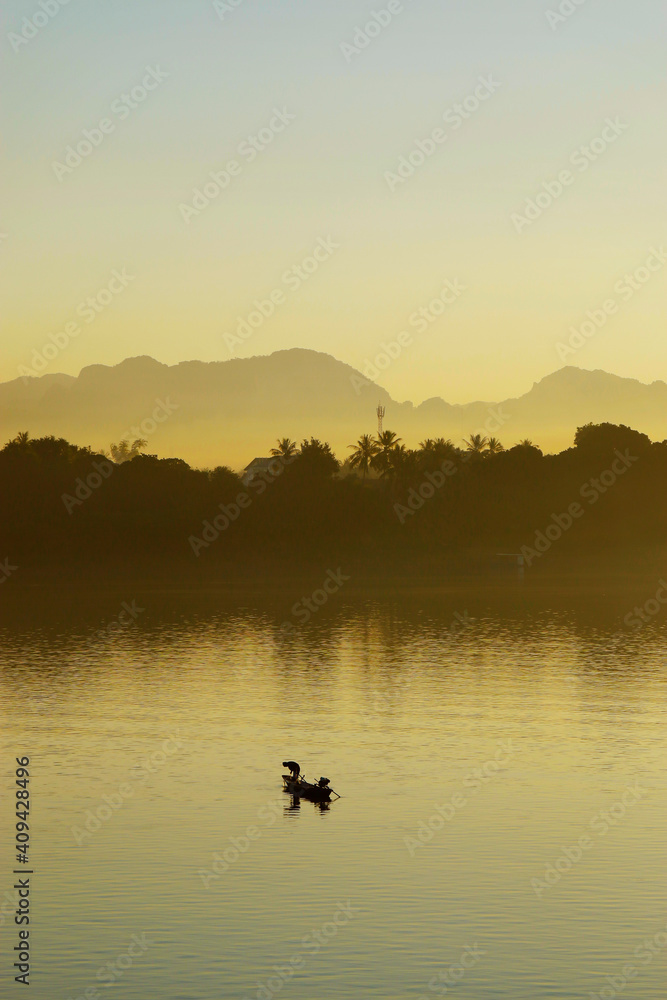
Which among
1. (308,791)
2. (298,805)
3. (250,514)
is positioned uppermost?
(250,514)

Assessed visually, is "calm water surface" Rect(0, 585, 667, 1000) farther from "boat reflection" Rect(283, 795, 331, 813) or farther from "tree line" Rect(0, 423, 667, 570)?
"tree line" Rect(0, 423, 667, 570)

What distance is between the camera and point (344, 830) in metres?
38.3

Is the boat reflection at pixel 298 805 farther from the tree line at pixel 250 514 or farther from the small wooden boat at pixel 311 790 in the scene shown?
the tree line at pixel 250 514

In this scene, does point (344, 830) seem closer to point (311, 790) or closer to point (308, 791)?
point (311, 790)

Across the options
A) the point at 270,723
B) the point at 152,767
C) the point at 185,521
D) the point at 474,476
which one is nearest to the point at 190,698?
the point at 270,723

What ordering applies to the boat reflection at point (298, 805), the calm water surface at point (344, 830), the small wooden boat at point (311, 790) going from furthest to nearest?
the small wooden boat at point (311, 790) < the boat reflection at point (298, 805) < the calm water surface at point (344, 830)

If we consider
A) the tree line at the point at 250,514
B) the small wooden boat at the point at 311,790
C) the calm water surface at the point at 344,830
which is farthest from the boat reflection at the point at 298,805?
the tree line at the point at 250,514

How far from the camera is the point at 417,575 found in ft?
615

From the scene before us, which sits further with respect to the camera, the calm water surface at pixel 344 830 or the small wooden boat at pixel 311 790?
the small wooden boat at pixel 311 790

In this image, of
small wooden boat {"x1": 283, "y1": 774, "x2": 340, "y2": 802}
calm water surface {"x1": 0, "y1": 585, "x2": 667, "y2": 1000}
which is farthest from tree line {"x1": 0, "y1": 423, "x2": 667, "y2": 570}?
small wooden boat {"x1": 283, "y1": 774, "x2": 340, "y2": 802}

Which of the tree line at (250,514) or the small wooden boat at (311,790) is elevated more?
the tree line at (250,514)

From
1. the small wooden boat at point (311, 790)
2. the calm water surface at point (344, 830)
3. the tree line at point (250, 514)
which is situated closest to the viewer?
the calm water surface at point (344, 830)

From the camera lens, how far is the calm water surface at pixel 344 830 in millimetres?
27094

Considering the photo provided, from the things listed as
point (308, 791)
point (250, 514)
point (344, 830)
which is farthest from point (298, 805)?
point (250, 514)
